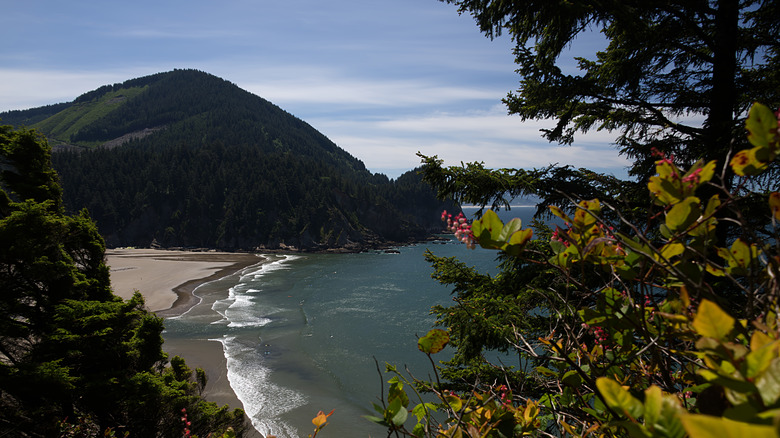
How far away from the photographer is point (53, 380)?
6633mm

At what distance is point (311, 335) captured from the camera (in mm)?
24328

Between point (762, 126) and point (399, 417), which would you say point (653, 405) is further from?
point (399, 417)

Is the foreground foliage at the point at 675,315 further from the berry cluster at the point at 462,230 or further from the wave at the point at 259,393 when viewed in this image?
the wave at the point at 259,393

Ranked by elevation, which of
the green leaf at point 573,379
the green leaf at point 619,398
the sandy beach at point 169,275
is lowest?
the sandy beach at point 169,275

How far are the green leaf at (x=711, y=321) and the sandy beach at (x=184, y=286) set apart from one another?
13254mm

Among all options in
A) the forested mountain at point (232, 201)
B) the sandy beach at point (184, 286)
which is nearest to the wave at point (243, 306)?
the sandy beach at point (184, 286)

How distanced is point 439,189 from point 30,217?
768cm

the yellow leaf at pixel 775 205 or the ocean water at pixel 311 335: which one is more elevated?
the yellow leaf at pixel 775 205

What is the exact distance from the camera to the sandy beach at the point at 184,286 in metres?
18.0

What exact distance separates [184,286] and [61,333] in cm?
3453

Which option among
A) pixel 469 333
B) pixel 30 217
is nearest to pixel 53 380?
pixel 30 217

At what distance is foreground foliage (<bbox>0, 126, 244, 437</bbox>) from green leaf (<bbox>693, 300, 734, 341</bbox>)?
925 centimetres

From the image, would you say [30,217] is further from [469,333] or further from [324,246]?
[324,246]

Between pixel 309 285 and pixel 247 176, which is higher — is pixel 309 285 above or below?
below
